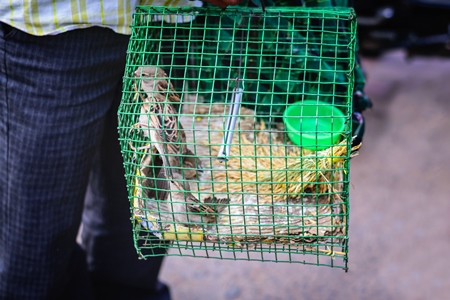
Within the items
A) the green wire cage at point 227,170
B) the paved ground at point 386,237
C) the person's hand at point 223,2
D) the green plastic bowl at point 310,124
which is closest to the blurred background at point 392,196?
the paved ground at point 386,237

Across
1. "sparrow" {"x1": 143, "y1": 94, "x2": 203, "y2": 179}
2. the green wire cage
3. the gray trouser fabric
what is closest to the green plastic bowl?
the green wire cage

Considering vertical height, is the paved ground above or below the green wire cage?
below

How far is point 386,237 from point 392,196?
281mm

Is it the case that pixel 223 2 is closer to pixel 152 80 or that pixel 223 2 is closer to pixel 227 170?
pixel 152 80

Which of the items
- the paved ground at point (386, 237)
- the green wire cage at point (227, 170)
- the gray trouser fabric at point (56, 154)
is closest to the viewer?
the green wire cage at point (227, 170)

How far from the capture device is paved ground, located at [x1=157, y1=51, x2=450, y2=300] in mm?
2391

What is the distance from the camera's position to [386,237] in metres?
2.61

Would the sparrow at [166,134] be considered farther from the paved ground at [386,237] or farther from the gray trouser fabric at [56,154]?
the paved ground at [386,237]

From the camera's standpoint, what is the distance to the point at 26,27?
137 cm

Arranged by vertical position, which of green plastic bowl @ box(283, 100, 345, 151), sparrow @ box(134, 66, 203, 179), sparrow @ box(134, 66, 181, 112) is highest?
sparrow @ box(134, 66, 181, 112)

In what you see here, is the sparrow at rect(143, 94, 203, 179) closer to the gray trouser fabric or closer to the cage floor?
the cage floor

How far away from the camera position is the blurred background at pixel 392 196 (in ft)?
7.88

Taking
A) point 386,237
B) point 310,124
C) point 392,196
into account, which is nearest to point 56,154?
point 310,124

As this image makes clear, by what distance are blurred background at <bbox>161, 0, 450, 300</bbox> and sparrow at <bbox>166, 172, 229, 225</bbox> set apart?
70 centimetres
